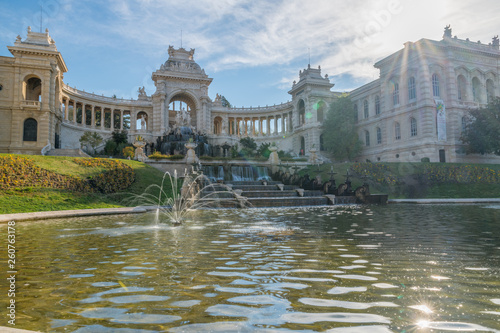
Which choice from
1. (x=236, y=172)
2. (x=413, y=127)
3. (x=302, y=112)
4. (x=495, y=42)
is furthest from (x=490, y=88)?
(x=236, y=172)

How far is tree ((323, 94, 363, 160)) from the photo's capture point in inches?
1938

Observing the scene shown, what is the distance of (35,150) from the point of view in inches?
1554

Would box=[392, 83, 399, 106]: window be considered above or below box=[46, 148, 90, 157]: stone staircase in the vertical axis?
above

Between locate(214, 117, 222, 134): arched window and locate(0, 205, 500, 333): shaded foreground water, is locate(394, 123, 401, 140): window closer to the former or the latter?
locate(214, 117, 222, 134): arched window

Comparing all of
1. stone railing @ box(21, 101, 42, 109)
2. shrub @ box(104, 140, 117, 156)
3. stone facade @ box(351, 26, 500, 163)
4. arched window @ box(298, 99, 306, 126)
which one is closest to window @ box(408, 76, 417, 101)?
stone facade @ box(351, 26, 500, 163)

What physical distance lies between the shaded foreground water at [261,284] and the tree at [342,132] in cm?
4378

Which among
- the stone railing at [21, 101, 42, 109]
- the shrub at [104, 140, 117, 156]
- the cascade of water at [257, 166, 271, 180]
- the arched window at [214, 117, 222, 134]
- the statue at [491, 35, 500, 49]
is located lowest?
the cascade of water at [257, 166, 271, 180]

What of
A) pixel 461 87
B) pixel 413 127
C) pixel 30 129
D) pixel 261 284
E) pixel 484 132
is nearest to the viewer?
pixel 261 284

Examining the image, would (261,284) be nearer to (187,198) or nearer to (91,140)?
(187,198)

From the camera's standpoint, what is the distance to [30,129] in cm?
4066

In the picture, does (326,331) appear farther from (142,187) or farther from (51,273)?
(142,187)

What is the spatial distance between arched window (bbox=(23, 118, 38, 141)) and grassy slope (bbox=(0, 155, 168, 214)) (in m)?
24.2

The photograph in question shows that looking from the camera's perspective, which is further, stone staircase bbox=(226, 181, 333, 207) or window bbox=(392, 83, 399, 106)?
window bbox=(392, 83, 399, 106)

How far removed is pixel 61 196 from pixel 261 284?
1587cm
